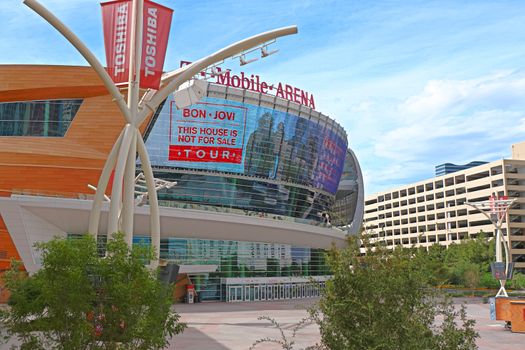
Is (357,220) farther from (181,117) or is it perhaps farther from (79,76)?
(79,76)

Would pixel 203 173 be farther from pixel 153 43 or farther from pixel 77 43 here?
pixel 77 43

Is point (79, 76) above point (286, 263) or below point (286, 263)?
above

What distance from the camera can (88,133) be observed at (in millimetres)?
53688

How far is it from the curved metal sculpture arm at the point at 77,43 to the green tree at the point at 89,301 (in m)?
7.69

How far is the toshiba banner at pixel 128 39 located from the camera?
18531 mm

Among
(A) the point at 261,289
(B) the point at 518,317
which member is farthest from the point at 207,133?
(B) the point at 518,317

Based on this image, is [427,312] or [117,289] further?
[117,289]

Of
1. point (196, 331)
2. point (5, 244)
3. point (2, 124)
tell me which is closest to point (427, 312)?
point (196, 331)

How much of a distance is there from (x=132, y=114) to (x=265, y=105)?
4872cm

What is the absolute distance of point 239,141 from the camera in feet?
210

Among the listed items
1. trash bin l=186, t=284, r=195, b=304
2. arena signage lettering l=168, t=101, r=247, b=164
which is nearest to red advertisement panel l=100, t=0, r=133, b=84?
arena signage lettering l=168, t=101, r=247, b=164

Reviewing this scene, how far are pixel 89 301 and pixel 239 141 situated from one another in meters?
54.1

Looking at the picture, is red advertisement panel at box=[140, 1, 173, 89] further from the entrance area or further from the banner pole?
the entrance area

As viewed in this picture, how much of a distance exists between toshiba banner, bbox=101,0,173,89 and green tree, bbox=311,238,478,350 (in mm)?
12063
